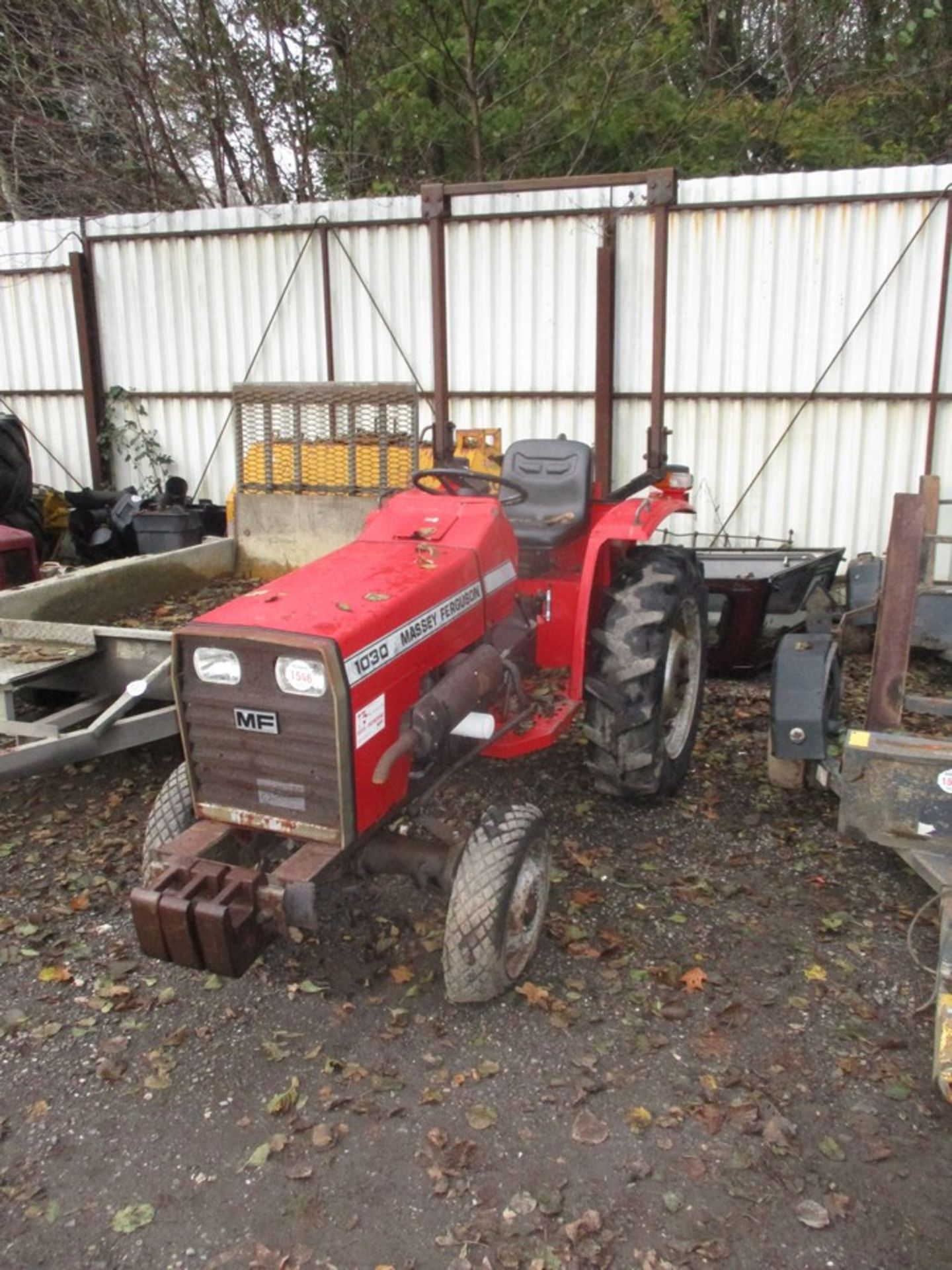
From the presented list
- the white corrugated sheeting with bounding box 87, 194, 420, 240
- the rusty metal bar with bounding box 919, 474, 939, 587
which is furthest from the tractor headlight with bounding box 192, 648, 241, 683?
the white corrugated sheeting with bounding box 87, 194, 420, 240

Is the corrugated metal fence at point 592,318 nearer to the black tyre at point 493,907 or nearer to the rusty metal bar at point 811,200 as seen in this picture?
the rusty metal bar at point 811,200

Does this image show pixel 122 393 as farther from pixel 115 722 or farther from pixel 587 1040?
pixel 587 1040

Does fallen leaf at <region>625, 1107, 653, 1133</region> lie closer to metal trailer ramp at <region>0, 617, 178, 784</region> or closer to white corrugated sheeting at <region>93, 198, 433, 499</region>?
metal trailer ramp at <region>0, 617, 178, 784</region>

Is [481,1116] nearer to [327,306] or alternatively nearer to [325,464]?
[325,464]

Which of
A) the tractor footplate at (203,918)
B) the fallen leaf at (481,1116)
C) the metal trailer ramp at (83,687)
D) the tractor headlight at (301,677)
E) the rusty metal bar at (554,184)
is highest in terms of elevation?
the rusty metal bar at (554,184)

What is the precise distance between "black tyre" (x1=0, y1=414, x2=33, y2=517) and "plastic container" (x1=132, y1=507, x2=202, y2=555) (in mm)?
1103

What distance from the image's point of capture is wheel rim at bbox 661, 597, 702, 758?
13.9 ft

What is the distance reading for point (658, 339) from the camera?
7.81 meters

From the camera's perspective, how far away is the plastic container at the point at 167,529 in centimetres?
656

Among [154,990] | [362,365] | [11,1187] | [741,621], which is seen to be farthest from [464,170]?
[11,1187]

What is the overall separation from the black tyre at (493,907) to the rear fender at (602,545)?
0.86 metres

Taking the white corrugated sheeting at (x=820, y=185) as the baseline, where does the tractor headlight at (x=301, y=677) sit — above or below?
below

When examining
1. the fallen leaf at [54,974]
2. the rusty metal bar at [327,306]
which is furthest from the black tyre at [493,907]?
the rusty metal bar at [327,306]

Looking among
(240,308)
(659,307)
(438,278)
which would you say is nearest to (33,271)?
(240,308)
